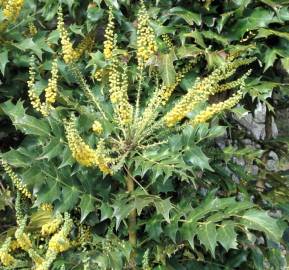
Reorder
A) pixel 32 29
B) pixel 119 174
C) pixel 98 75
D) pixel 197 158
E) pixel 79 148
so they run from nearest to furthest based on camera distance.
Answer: pixel 79 148
pixel 197 158
pixel 119 174
pixel 98 75
pixel 32 29

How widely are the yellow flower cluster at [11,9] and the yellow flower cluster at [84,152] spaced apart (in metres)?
0.71

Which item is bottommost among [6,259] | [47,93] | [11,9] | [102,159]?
[6,259]

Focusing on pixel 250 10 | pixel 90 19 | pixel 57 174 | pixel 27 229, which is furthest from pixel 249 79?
pixel 27 229

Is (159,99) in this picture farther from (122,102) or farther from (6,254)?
(6,254)

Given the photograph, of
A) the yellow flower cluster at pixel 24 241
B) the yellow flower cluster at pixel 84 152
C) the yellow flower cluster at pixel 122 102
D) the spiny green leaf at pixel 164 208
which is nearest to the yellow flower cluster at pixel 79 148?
the yellow flower cluster at pixel 84 152

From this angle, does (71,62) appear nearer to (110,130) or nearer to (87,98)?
(87,98)

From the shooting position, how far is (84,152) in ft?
7.91

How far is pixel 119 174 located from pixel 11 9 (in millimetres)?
944

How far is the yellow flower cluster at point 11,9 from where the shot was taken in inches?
111

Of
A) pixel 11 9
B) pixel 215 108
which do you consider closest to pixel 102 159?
pixel 215 108

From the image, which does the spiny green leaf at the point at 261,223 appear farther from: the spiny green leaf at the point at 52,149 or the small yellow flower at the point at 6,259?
the small yellow flower at the point at 6,259

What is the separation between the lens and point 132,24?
325cm

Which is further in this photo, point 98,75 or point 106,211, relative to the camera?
point 98,75

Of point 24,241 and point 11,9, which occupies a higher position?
point 11,9
